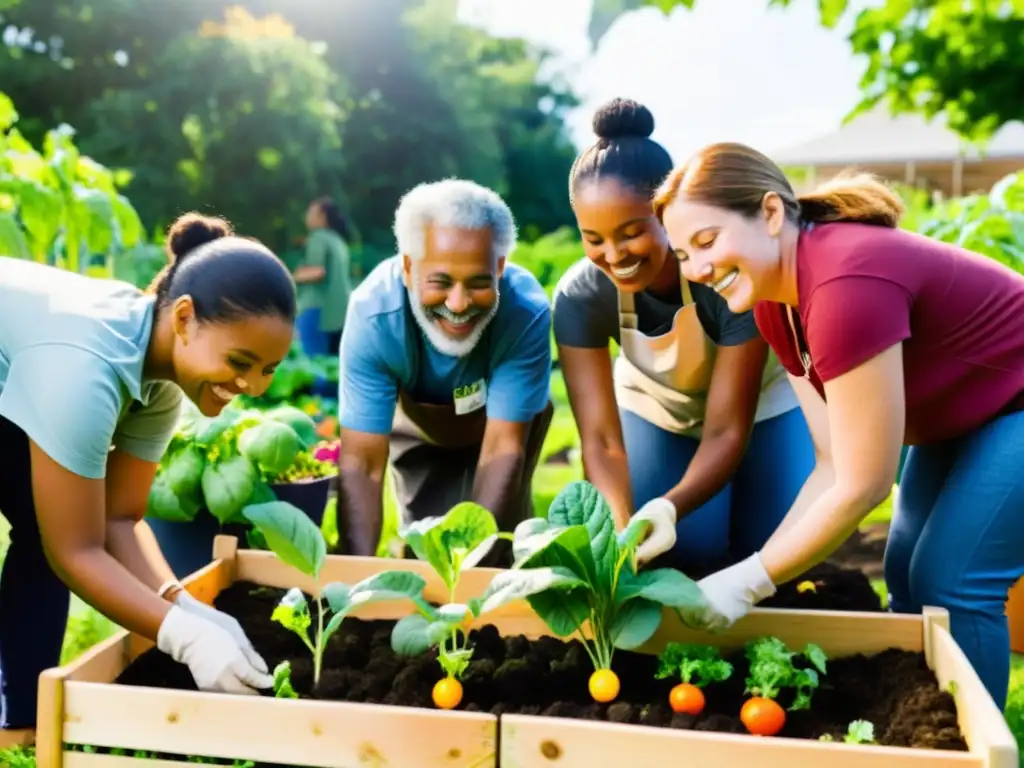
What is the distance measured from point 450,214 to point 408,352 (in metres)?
0.42

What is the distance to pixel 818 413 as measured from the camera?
2.29m

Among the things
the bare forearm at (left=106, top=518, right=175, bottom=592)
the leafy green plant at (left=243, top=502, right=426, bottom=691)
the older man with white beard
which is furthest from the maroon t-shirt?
the bare forearm at (left=106, top=518, right=175, bottom=592)

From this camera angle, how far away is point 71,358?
1.89m

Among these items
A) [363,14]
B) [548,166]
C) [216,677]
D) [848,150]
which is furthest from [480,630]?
[848,150]

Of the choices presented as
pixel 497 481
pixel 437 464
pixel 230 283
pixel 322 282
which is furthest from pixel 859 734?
pixel 322 282

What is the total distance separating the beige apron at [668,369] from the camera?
8.80ft

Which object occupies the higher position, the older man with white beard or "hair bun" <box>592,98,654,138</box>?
"hair bun" <box>592,98,654,138</box>

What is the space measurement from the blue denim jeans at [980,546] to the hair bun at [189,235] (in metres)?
1.53

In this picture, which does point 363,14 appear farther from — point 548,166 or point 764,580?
point 764,580

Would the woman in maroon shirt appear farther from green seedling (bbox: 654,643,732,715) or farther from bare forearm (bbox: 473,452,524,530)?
bare forearm (bbox: 473,452,524,530)

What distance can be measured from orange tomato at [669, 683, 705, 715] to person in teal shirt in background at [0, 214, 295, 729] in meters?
0.74

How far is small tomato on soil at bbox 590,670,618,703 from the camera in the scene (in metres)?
1.91

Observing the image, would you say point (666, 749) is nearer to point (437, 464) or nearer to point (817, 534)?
point (817, 534)

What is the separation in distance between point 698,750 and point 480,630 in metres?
0.67
